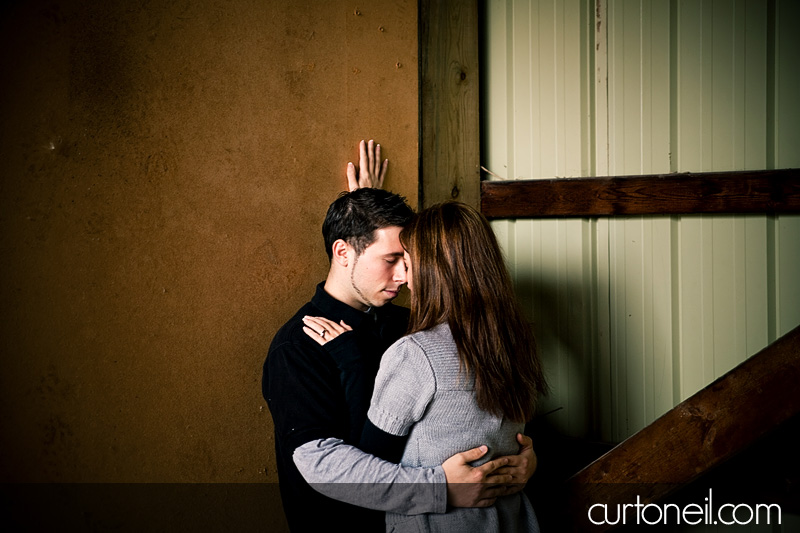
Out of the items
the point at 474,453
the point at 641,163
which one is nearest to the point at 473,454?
the point at 474,453

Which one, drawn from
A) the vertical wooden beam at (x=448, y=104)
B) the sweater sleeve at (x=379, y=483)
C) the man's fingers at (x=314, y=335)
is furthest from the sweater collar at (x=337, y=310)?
the vertical wooden beam at (x=448, y=104)

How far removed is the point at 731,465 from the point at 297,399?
5.85ft

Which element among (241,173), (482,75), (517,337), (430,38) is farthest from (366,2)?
(517,337)

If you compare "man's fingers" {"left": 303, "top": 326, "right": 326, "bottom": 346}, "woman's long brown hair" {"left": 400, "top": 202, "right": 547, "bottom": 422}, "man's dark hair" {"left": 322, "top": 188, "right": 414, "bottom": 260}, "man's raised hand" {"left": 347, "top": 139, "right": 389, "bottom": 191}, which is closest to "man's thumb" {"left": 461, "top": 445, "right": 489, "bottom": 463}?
"woman's long brown hair" {"left": 400, "top": 202, "right": 547, "bottom": 422}

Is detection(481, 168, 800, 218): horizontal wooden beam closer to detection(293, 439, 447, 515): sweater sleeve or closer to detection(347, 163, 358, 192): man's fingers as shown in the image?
detection(347, 163, 358, 192): man's fingers

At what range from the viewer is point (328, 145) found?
85.1 inches

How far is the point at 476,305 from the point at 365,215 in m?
0.58

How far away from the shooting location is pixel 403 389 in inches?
55.7

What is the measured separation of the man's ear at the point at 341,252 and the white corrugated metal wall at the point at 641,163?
833 mm

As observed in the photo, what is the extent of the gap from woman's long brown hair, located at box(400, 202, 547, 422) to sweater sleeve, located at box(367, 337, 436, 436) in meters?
0.10

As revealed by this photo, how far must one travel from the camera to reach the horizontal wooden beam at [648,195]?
2.00 m

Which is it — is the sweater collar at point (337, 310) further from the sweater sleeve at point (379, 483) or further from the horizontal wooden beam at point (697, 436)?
the horizontal wooden beam at point (697, 436)

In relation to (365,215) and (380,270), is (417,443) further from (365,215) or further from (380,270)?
(365,215)

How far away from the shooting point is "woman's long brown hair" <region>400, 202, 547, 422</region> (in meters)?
1.46
